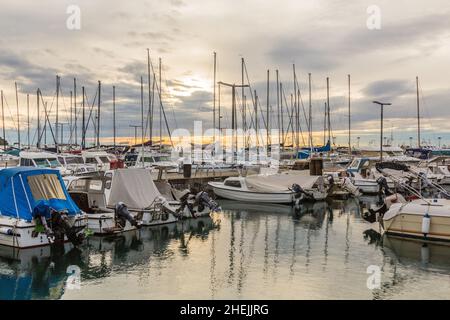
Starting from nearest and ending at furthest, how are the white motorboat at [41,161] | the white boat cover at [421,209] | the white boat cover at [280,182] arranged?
the white boat cover at [421,209] < the white motorboat at [41,161] < the white boat cover at [280,182]

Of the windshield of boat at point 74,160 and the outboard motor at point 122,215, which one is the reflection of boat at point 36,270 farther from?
the windshield of boat at point 74,160

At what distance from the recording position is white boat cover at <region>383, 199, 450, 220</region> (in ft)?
59.7

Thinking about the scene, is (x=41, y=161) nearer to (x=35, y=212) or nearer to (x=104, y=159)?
(x=104, y=159)

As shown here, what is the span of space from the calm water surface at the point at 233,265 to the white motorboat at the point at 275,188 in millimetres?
8877

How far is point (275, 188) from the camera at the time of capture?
32.8 m

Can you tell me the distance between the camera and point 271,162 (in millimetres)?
50312

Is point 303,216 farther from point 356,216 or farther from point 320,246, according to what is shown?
point 320,246

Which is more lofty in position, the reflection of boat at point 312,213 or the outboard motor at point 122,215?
the outboard motor at point 122,215

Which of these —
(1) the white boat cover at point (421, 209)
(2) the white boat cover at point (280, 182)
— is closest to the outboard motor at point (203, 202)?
(2) the white boat cover at point (280, 182)

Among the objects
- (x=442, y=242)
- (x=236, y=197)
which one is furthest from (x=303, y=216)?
(x=442, y=242)

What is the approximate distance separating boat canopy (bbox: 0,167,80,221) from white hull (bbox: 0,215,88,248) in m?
0.27

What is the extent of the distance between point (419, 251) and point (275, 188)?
15983mm

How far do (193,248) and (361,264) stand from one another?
22.7 feet

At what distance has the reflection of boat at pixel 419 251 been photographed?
1595 cm
